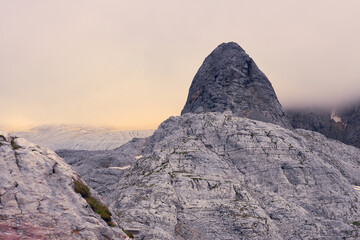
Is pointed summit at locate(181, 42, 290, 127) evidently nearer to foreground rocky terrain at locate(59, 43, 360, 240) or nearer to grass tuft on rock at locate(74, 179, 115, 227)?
foreground rocky terrain at locate(59, 43, 360, 240)

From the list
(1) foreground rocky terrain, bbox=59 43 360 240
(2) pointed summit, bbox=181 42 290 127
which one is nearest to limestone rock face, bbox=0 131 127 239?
(1) foreground rocky terrain, bbox=59 43 360 240

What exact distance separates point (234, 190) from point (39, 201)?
→ 4311 cm

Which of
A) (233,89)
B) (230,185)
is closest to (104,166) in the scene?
(230,185)

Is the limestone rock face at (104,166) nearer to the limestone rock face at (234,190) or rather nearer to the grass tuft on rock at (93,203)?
the limestone rock face at (234,190)

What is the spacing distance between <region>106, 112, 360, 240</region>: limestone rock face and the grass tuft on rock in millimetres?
17778

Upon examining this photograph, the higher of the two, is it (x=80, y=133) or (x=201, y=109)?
(x=201, y=109)

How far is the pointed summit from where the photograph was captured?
409 feet

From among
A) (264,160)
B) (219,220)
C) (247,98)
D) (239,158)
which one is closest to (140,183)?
(219,220)

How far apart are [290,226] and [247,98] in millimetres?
76213

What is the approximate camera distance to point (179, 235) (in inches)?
2058

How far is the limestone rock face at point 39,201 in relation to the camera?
23.0m

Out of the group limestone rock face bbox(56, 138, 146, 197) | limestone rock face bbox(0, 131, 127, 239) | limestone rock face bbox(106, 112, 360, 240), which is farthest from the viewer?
limestone rock face bbox(56, 138, 146, 197)

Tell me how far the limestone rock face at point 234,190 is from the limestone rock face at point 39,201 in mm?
19843

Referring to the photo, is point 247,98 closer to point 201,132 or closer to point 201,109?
point 201,109
